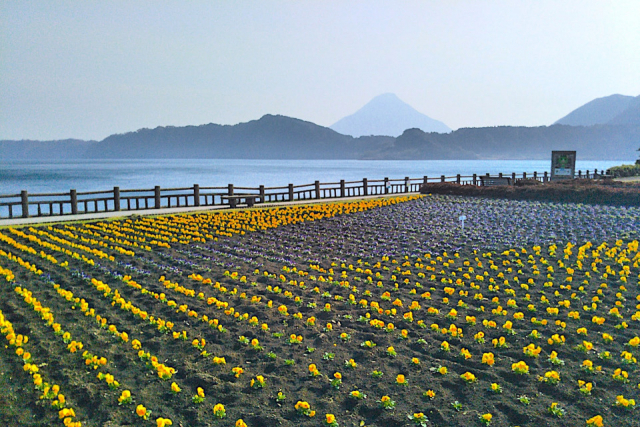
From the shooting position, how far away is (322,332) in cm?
797

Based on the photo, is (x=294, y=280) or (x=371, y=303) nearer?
(x=371, y=303)

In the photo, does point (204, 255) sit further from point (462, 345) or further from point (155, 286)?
point (462, 345)

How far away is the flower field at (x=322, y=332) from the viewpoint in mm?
5883

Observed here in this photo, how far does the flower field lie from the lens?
5883 millimetres

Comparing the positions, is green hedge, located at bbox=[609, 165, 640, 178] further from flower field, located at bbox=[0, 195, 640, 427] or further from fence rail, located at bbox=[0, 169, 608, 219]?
flower field, located at bbox=[0, 195, 640, 427]

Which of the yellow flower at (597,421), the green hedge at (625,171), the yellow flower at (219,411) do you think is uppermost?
the green hedge at (625,171)

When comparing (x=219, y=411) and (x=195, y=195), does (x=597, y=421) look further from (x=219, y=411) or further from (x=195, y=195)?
(x=195, y=195)

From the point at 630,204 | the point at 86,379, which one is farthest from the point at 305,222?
the point at 630,204

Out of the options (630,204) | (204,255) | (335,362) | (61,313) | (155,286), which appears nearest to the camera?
(335,362)

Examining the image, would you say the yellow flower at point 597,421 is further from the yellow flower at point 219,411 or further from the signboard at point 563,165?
→ the signboard at point 563,165

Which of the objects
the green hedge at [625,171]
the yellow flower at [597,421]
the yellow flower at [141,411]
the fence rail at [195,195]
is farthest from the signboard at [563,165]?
the yellow flower at [141,411]

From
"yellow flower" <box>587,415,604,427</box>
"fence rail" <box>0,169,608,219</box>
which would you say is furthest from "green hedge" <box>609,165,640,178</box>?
"yellow flower" <box>587,415,604,427</box>

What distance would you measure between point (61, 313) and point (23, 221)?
13136 mm

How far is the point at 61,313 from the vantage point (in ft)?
29.1
